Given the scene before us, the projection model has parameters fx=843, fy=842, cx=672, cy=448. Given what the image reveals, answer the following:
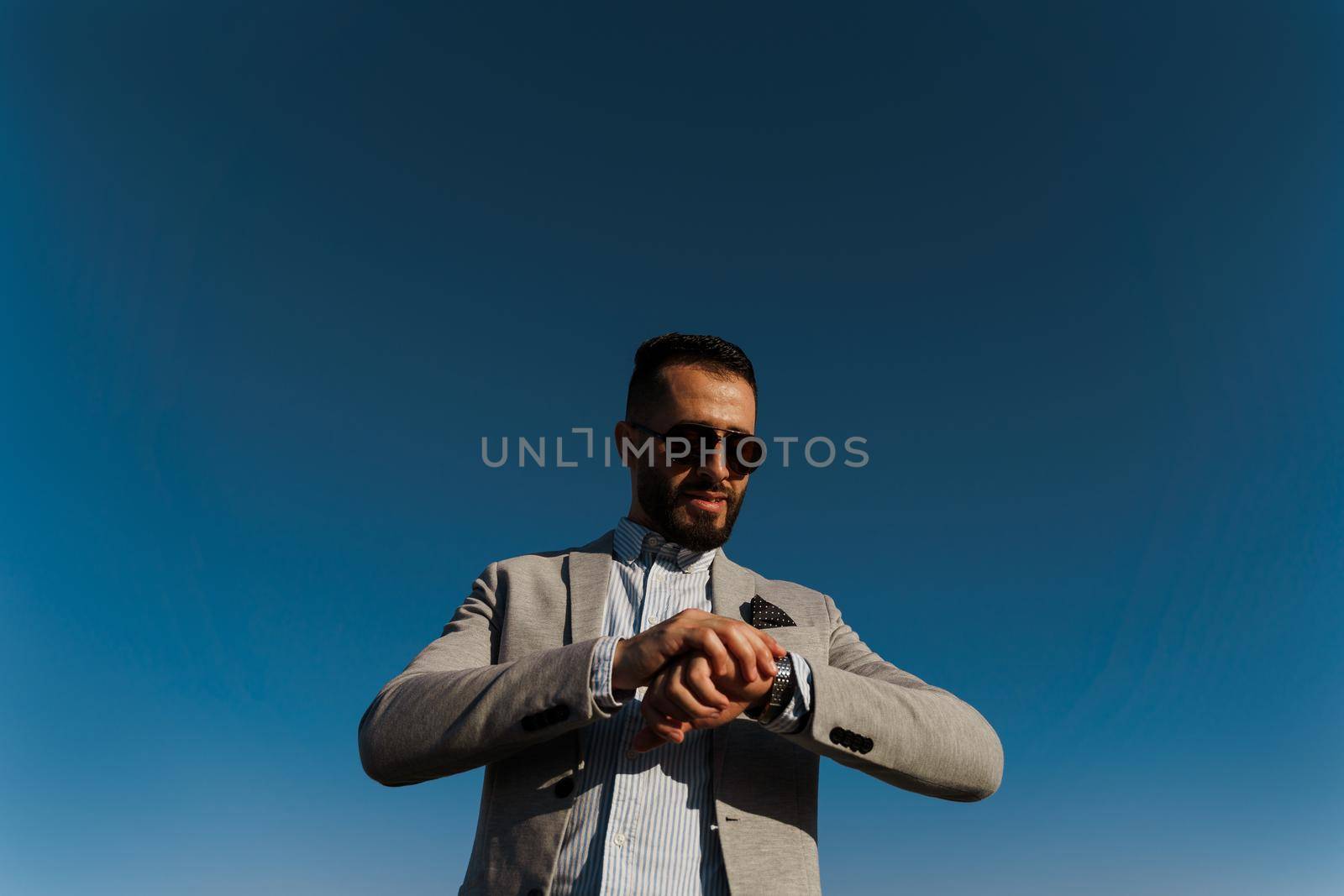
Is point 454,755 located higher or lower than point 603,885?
higher

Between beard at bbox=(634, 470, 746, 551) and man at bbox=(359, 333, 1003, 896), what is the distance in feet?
1.28

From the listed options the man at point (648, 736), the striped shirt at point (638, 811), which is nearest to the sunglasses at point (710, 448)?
the man at point (648, 736)

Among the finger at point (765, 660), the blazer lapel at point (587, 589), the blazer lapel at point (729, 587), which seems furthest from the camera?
the blazer lapel at point (729, 587)

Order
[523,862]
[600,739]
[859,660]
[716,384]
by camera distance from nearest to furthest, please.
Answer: [523,862] → [600,739] → [859,660] → [716,384]

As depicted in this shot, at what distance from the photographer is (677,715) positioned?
351 cm

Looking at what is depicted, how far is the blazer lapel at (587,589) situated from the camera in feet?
14.9

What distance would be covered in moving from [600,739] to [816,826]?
120 centimetres

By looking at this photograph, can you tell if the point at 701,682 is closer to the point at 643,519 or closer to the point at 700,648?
the point at 700,648

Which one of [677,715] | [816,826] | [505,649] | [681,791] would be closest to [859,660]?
[816,826]

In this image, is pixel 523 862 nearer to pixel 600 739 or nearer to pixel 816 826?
pixel 600 739

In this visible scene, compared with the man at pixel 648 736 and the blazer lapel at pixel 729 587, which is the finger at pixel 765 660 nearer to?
the man at pixel 648 736

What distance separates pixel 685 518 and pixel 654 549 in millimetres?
292

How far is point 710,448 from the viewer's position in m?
5.14

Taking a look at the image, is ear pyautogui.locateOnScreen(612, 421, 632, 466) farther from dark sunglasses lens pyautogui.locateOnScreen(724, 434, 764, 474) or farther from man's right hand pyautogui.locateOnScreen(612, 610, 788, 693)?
man's right hand pyautogui.locateOnScreen(612, 610, 788, 693)
